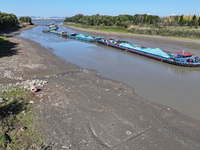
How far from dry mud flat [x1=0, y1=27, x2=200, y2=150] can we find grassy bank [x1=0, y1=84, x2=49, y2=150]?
54cm

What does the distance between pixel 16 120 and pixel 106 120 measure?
16.7 feet

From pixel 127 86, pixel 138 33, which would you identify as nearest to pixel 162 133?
pixel 127 86

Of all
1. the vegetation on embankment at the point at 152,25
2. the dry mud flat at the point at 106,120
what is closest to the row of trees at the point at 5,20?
the vegetation on embankment at the point at 152,25

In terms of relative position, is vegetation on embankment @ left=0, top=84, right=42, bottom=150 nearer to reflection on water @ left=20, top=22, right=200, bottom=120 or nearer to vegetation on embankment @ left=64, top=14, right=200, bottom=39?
reflection on water @ left=20, top=22, right=200, bottom=120

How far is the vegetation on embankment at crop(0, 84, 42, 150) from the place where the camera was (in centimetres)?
749

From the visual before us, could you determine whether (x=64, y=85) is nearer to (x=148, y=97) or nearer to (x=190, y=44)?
(x=148, y=97)

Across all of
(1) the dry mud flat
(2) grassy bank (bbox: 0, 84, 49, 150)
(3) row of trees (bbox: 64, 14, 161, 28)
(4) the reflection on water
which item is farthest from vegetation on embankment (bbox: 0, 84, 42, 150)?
(3) row of trees (bbox: 64, 14, 161, 28)

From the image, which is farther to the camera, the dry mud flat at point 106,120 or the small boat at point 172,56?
the small boat at point 172,56

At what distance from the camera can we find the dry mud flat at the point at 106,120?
26.2 feet

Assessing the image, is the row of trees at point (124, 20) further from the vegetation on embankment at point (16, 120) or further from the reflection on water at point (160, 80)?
the vegetation on embankment at point (16, 120)

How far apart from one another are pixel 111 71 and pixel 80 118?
11629mm

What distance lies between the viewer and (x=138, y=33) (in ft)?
208

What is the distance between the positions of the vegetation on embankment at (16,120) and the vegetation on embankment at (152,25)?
49.7m

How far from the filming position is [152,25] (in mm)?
72562
